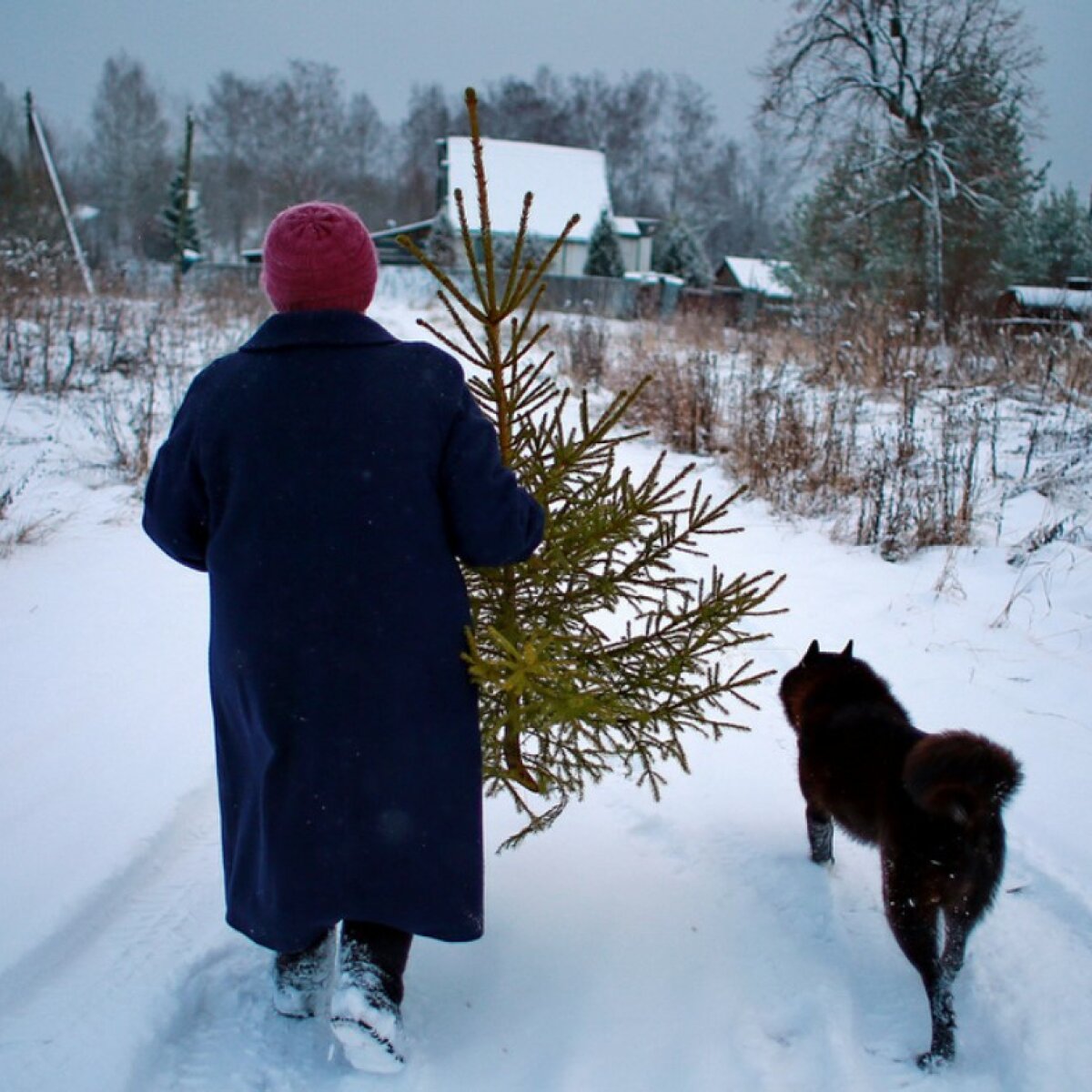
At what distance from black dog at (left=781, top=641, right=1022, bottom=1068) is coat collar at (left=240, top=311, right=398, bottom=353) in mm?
1568

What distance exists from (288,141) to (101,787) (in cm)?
6605

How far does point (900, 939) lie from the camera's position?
2.11 meters

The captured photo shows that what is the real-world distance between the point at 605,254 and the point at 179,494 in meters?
39.6

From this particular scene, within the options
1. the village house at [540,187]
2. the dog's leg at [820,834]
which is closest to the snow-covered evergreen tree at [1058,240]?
the village house at [540,187]

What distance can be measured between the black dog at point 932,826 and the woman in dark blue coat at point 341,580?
1080 millimetres

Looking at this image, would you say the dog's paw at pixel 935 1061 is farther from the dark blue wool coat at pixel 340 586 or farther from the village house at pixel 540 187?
the village house at pixel 540 187

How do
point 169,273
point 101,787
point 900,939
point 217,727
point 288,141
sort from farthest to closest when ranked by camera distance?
point 288,141 → point 169,273 → point 101,787 → point 900,939 → point 217,727

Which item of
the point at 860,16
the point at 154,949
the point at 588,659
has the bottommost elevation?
the point at 154,949

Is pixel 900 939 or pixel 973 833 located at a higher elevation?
pixel 973 833

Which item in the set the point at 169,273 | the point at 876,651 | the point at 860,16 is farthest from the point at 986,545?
the point at 169,273

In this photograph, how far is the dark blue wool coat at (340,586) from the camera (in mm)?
1749

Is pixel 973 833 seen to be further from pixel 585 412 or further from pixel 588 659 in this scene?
pixel 585 412

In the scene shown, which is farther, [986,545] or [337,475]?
[986,545]

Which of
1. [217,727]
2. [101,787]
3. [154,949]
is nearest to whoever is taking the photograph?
[217,727]
